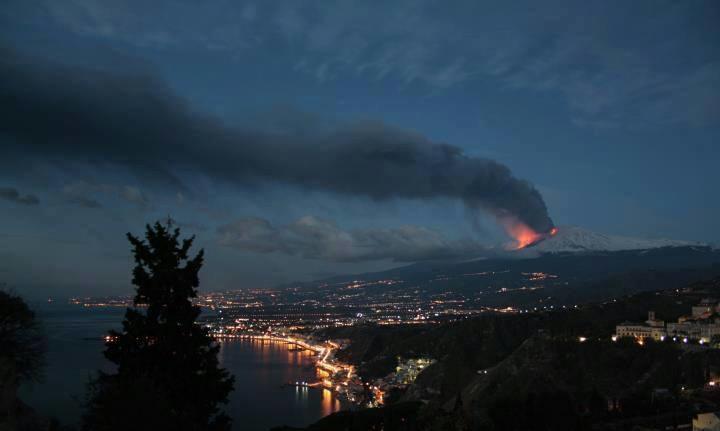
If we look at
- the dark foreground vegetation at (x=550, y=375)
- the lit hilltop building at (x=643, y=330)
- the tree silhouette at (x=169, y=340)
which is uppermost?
the tree silhouette at (x=169, y=340)

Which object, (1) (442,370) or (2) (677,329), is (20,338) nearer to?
(1) (442,370)

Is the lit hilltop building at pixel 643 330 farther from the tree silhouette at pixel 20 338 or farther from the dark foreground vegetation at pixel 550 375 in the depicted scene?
the tree silhouette at pixel 20 338

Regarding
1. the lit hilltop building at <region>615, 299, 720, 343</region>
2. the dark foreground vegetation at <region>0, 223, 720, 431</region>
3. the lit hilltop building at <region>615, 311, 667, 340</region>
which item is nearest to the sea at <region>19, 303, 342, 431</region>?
the dark foreground vegetation at <region>0, 223, 720, 431</region>

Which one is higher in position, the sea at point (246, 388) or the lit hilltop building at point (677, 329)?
the lit hilltop building at point (677, 329)

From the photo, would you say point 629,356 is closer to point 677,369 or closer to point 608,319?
point 677,369

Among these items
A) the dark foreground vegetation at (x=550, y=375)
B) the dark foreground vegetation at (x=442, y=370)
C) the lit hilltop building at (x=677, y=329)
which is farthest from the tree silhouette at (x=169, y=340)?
the lit hilltop building at (x=677, y=329)

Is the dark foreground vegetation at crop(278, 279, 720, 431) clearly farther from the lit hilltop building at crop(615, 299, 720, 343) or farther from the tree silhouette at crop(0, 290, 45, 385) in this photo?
the tree silhouette at crop(0, 290, 45, 385)

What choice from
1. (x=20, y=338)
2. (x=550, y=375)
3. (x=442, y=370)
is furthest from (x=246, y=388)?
(x=20, y=338)
